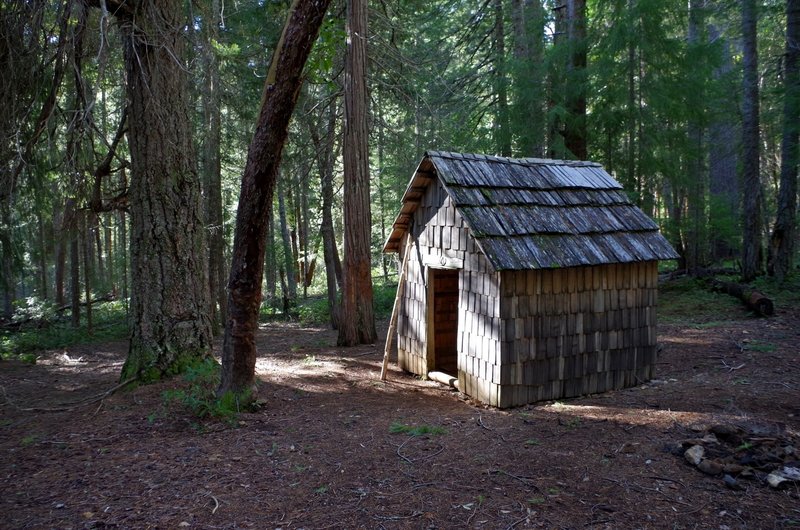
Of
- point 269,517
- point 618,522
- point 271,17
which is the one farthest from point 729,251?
point 269,517

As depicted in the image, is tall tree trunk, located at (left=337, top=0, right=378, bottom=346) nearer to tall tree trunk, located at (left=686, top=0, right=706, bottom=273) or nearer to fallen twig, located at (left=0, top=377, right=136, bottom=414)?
fallen twig, located at (left=0, top=377, right=136, bottom=414)

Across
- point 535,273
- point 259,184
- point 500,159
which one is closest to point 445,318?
point 535,273

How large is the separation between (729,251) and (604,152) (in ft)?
33.6

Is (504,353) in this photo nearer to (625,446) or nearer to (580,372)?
(580,372)

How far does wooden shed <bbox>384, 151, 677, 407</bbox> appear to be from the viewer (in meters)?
6.84

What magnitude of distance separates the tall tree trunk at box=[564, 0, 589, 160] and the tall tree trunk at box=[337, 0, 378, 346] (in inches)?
215

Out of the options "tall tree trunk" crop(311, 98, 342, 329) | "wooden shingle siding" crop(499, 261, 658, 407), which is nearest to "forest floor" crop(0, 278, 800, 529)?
"wooden shingle siding" crop(499, 261, 658, 407)

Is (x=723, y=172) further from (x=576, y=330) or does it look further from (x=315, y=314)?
(x=576, y=330)

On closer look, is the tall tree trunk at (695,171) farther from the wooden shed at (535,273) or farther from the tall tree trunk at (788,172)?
the wooden shed at (535,273)

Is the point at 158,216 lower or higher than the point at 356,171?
lower

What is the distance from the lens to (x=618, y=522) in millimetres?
3705

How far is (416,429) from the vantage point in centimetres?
581

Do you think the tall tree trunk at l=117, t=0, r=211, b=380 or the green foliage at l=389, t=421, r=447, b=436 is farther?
the tall tree trunk at l=117, t=0, r=211, b=380

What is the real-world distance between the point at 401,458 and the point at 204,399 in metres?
2.41
